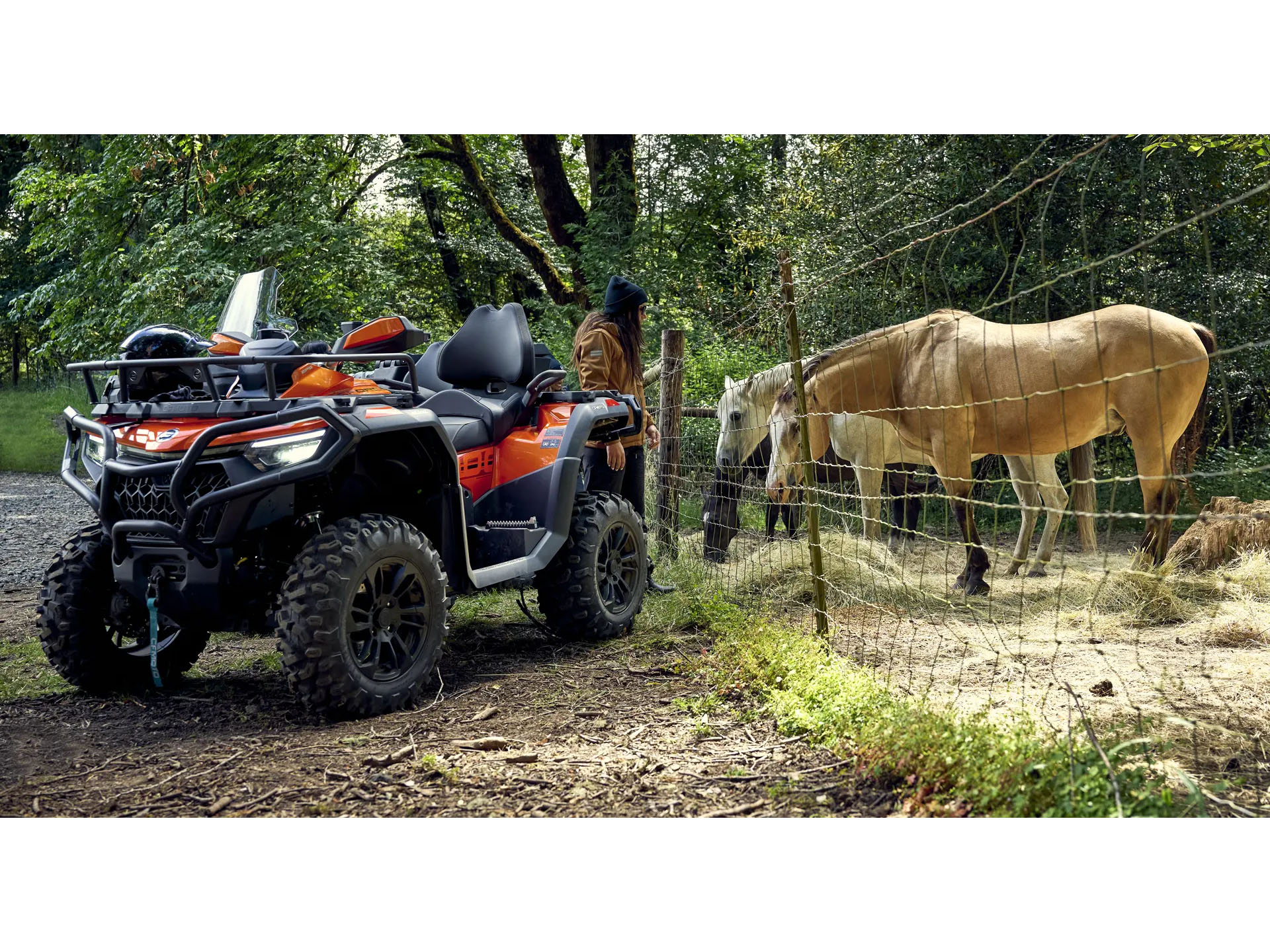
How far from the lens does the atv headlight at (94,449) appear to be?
421 centimetres

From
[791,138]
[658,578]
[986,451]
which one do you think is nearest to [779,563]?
[658,578]

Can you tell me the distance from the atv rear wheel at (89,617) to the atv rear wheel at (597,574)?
1.84 metres

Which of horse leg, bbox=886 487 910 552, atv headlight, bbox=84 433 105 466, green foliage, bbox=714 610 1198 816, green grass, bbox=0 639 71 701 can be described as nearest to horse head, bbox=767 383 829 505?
horse leg, bbox=886 487 910 552

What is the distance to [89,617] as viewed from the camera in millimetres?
4371

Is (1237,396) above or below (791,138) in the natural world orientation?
below

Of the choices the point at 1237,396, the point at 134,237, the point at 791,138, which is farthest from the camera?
the point at 791,138

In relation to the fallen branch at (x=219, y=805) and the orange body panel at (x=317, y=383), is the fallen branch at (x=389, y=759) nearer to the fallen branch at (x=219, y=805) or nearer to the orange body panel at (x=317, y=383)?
the fallen branch at (x=219, y=805)

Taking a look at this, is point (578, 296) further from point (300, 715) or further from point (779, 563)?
point (300, 715)

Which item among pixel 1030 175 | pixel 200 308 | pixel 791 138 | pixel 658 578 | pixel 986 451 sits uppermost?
pixel 791 138

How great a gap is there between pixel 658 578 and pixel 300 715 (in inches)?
137

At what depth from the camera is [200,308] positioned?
11984 millimetres

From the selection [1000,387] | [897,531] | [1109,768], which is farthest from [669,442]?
[1109,768]

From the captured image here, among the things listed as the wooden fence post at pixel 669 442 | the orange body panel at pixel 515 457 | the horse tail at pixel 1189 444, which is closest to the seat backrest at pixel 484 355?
the orange body panel at pixel 515 457

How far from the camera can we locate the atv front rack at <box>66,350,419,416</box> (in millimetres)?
3688
